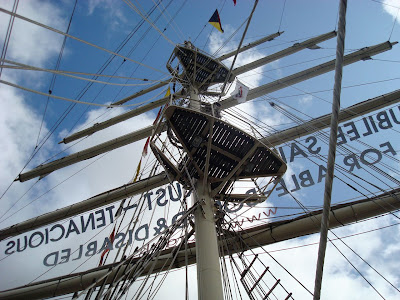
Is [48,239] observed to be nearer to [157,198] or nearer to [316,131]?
[157,198]

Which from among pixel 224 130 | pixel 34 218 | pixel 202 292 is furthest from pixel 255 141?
pixel 34 218

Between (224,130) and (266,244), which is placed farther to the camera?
(266,244)

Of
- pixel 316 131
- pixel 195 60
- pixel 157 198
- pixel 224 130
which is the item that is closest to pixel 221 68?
pixel 195 60

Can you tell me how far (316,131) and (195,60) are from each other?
4.58 metres

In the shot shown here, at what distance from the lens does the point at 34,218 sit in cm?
1248

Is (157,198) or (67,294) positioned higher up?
(157,198)

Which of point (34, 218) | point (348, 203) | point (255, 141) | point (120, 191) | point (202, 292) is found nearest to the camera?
point (202, 292)

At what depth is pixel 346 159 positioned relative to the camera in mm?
10781

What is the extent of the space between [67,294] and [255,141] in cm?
788

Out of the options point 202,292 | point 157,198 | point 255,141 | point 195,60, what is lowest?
point 202,292

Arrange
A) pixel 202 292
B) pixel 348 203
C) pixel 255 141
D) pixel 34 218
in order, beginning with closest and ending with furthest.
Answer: pixel 202 292 → pixel 255 141 → pixel 348 203 → pixel 34 218

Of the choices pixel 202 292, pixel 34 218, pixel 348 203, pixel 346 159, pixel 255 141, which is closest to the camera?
pixel 202 292

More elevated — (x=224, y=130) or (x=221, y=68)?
(x=221, y=68)

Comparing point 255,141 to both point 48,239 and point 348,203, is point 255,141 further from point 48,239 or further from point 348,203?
point 48,239
